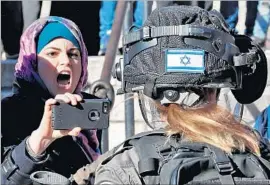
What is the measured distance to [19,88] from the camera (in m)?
3.32

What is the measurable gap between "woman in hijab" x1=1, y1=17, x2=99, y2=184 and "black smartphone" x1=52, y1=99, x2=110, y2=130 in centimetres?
44

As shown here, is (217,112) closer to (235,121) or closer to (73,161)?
(235,121)

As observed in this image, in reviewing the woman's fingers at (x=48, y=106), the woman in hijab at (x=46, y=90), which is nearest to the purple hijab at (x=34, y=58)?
the woman in hijab at (x=46, y=90)

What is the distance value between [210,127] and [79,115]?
1.41 ft

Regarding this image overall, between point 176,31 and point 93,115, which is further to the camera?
point 93,115

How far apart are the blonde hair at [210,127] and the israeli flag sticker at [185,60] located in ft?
0.32

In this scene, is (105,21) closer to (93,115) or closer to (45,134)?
(45,134)

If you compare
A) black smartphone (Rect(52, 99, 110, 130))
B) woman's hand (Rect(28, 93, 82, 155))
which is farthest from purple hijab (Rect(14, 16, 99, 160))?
Answer: black smartphone (Rect(52, 99, 110, 130))

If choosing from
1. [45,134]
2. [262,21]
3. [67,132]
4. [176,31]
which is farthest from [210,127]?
[262,21]

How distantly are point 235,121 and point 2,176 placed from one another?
0.98 meters

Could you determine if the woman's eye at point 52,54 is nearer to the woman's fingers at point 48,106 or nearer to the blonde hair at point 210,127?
the woman's fingers at point 48,106

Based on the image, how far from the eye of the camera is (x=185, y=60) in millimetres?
2182

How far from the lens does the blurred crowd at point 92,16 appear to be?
222 inches

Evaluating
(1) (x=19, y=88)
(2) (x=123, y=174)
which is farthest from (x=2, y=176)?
(2) (x=123, y=174)
